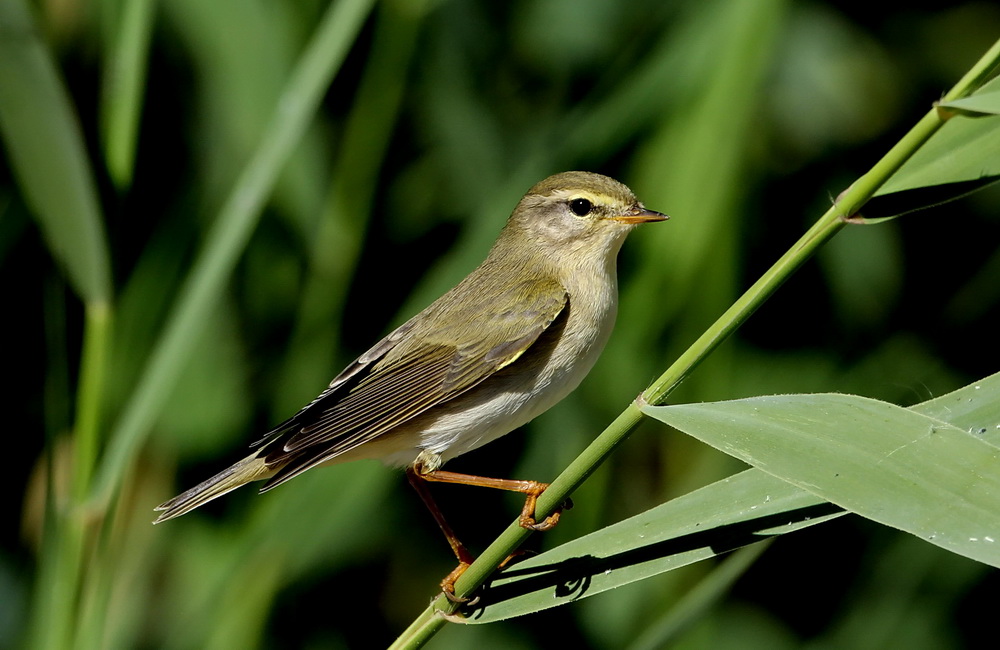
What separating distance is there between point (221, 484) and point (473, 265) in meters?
1.01

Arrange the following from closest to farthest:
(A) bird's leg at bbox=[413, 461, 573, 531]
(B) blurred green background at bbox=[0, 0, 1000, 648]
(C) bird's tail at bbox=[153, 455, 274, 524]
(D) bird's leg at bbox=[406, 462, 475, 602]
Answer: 1. (A) bird's leg at bbox=[413, 461, 573, 531]
2. (D) bird's leg at bbox=[406, 462, 475, 602]
3. (C) bird's tail at bbox=[153, 455, 274, 524]
4. (B) blurred green background at bbox=[0, 0, 1000, 648]

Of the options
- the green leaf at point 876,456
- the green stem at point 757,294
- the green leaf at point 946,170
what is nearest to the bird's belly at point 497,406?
the green stem at point 757,294

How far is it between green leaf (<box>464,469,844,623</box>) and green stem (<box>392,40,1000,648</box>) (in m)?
0.19

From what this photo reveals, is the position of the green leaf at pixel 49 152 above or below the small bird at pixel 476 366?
above

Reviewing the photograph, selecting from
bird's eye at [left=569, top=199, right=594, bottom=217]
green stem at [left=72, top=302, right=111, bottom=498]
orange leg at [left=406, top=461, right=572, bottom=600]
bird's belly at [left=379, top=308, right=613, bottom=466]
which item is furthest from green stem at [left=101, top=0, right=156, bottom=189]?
bird's eye at [left=569, top=199, right=594, bottom=217]

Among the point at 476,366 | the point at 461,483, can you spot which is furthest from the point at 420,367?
the point at 461,483

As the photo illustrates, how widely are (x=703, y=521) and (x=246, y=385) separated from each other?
1998mm

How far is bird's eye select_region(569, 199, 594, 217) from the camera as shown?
9.07 feet

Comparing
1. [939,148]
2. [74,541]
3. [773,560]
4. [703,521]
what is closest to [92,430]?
[74,541]

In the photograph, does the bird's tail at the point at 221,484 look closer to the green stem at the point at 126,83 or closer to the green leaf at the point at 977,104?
the green stem at the point at 126,83

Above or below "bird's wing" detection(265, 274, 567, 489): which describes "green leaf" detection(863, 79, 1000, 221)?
below

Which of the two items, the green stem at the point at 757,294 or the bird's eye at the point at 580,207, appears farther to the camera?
the bird's eye at the point at 580,207

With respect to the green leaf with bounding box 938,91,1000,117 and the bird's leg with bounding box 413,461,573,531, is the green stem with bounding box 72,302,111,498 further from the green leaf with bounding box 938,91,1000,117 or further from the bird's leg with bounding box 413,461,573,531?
the green leaf with bounding box 938,91,1000,117

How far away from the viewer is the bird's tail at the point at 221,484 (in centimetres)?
238
